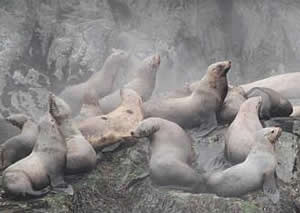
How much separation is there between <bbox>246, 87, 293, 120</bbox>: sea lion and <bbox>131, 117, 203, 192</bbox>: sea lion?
1336 millimetres

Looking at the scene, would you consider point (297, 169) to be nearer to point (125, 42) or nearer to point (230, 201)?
point (230, 201)

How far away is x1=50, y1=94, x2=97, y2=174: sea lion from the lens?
690 centimetres

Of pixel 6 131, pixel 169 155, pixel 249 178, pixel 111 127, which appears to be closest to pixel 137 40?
pixel 6 131

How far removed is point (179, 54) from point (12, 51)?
139 inches

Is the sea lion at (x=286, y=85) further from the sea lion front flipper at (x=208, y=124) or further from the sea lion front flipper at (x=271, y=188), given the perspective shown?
the sea lion front flipper at (x=271, y=188)

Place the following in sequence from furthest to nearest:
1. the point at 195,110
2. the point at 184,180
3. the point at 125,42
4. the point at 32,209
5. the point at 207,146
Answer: the point at 125,42, the point at 195,110, the point at 207,146, the point at 184,180, the point at 32,209

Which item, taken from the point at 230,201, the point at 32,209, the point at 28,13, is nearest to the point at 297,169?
the point at 230,201

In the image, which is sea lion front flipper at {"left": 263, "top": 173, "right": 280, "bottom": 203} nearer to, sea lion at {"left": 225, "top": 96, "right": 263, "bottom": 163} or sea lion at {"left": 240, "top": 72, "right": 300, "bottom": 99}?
sea lion at {"left": 225, "top": 96, "right": 263, "bottom": 163}

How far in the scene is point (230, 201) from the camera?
20.4 feet

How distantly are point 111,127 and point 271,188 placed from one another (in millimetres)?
2303

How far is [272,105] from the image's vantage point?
27.5 feet

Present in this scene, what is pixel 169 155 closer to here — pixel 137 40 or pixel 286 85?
pixel 286 85

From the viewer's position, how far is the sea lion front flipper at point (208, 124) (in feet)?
26.0

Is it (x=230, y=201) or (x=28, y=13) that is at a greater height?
(x=28, y=13)
